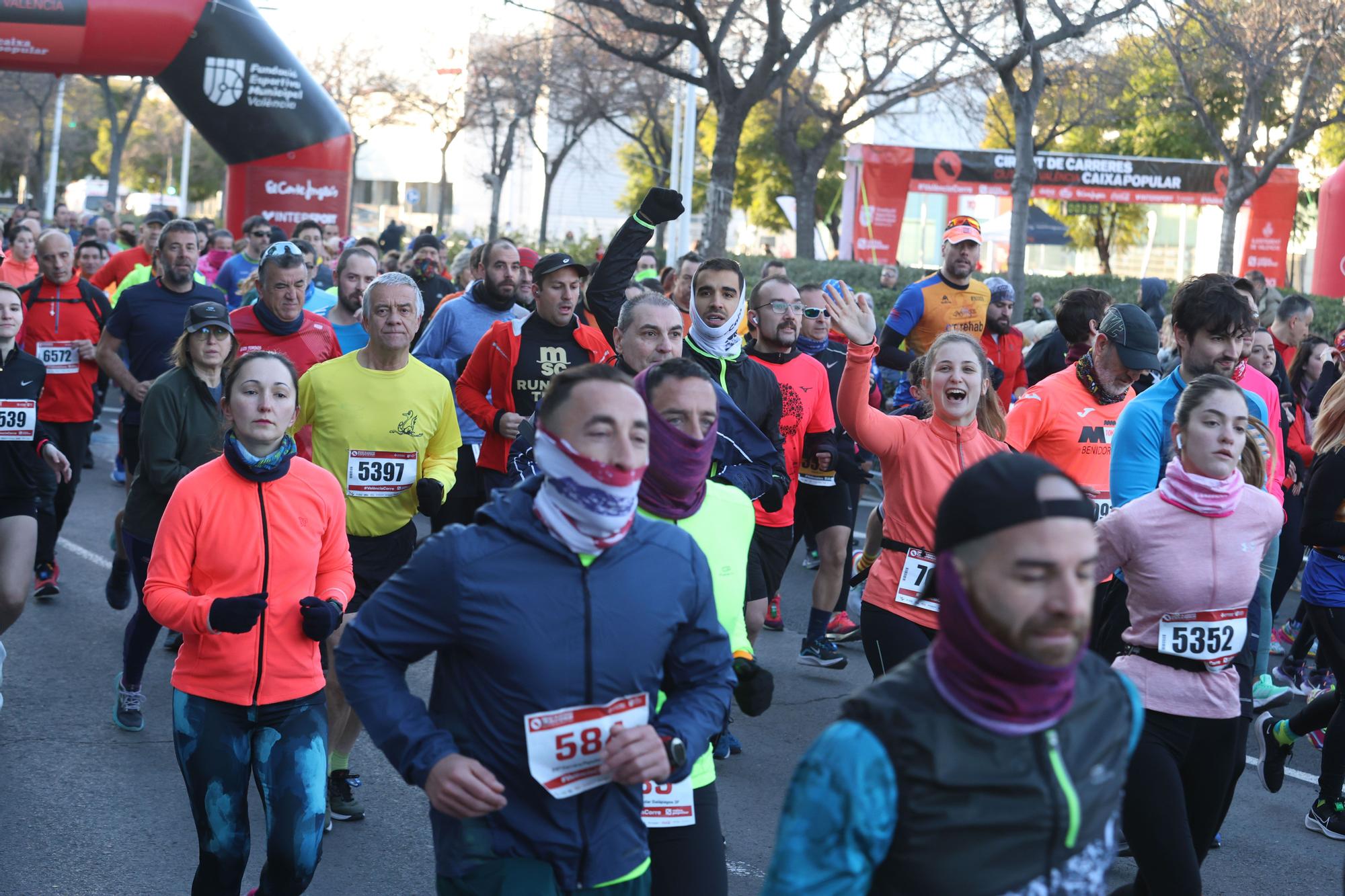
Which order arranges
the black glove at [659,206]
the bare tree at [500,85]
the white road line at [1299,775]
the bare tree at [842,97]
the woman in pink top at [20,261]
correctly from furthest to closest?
1. the bare tree at [500,85]
2. the bare tree at [842,97]
3. the woman in pink top at [20,261]
4. the white road line at [1299,775]
5. the black glove at [659,206]

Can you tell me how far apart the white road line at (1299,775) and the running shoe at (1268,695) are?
1160 mm

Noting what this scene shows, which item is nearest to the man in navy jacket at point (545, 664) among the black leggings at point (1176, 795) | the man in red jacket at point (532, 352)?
the black leggings at point (1176, 795)

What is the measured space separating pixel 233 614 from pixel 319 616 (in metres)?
0.24

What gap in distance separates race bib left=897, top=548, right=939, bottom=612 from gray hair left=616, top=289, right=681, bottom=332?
3.84 ft

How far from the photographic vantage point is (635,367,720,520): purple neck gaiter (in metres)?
3.50

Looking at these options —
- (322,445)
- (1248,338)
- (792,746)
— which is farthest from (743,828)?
(1248,338)

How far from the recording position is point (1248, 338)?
187 inches

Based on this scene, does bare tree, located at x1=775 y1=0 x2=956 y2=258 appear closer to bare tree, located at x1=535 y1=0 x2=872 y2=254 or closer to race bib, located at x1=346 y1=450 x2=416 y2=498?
bare tree, located at x1=535 y1=0 x2=872 y2=254

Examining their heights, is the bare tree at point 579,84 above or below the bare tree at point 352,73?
below

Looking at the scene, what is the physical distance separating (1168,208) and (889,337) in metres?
51.1

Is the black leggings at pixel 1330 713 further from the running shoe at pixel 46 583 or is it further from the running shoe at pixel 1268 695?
the running shoe at pixel 46 583

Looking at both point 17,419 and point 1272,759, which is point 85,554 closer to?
point 17,419

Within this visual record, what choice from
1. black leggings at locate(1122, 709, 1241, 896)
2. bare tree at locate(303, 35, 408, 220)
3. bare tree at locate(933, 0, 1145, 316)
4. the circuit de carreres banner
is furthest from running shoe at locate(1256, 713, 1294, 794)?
bare tree at locate(303, 35, 408, 220)

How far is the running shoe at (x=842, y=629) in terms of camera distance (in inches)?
328
